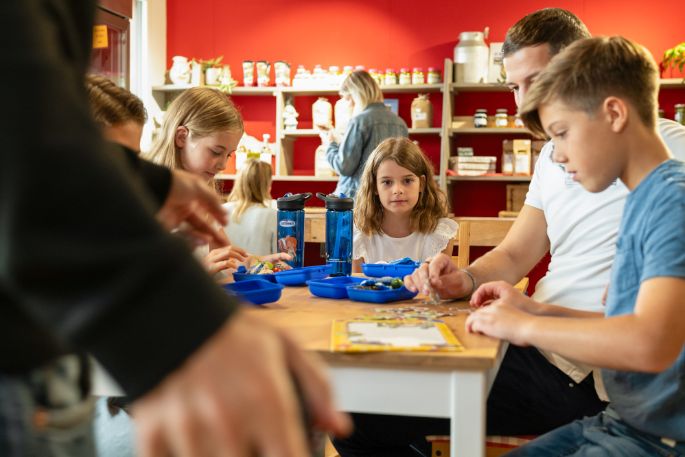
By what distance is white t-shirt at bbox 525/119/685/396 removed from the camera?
6.05ft

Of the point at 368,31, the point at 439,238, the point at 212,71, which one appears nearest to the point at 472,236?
the point at 439,238

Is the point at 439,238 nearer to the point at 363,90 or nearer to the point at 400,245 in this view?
the point at 400,245

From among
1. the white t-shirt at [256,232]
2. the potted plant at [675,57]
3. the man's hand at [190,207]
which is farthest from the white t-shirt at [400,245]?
the potted plant at [675,57]

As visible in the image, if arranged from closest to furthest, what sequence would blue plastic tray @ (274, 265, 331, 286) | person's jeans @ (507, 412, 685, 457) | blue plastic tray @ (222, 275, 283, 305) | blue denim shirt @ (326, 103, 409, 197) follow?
person's jeans @ (507, 412, 685, 457)
blue plastic tray @ (222, 275, 283, 305)
blue plastic tray @ (274, 265, 331, 286)
blue denim shirt @ (326, 103, 409, 197)

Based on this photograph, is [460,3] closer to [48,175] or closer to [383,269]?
[383,269]

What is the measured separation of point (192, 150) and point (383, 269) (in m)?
0.96

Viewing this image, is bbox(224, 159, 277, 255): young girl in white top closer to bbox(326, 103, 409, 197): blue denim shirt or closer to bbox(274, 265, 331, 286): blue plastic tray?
bbox(326, 103, 409, 197): blue denim shirt

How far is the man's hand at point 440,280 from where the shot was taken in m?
1.75

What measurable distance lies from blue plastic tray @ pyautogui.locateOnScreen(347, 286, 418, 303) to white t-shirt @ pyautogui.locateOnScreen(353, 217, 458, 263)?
1.30 metres

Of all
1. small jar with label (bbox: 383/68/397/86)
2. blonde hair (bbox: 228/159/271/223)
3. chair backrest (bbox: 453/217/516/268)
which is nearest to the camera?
chair backrest (bbox: 453/217/516/268)

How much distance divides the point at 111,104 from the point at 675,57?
4964 millimetres

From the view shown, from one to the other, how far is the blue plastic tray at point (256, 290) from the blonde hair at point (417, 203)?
145cm

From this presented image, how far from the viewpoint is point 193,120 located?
2.68 meters

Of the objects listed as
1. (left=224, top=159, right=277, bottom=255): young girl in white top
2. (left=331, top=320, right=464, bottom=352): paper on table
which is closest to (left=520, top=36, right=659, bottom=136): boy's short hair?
(left=331, top=320, right=464, bottom=352): paper on table
